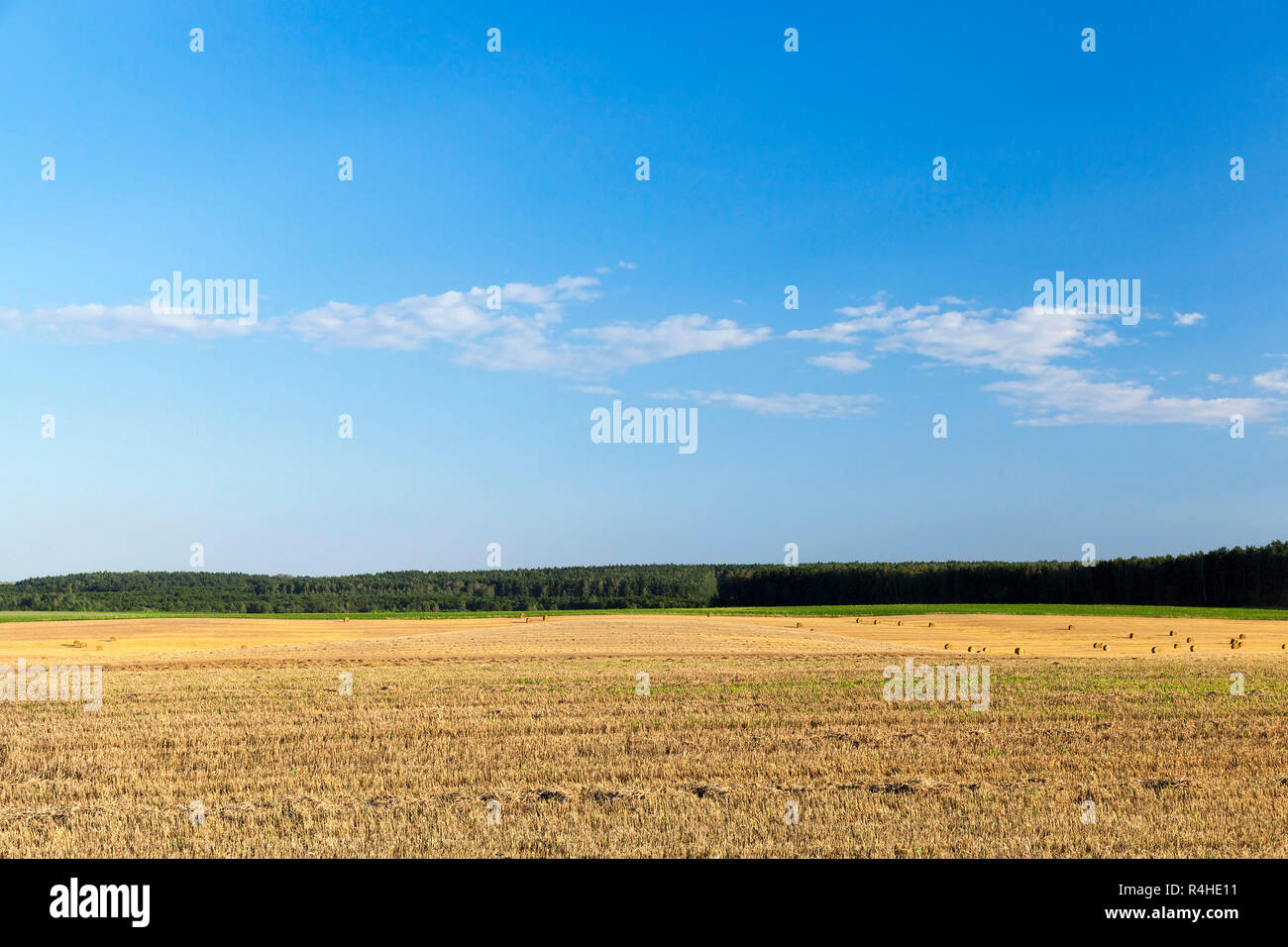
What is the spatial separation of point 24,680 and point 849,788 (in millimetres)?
26603

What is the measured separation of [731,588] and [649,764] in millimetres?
131676

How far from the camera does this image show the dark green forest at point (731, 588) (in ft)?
366

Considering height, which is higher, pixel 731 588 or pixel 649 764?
pixel 649 764

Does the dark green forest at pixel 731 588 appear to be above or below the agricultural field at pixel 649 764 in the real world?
below

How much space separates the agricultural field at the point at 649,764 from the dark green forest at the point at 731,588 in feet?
269

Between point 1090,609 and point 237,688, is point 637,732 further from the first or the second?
point 1090,609

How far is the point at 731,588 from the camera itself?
5733 inches

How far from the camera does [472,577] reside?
180 metres

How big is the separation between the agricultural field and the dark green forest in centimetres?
8214

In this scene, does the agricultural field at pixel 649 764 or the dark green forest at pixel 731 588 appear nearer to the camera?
the agricultural field at pixel 649 764

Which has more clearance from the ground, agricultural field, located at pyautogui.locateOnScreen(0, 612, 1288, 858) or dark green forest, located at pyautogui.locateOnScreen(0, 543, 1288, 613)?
agricultural field, located at pyautogui.locateOnScreen(0, 612, 1288, 858)

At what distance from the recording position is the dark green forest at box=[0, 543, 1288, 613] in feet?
366

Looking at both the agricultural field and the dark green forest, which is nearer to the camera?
the agricultural field

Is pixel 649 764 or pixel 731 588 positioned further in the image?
pixel 731 588
